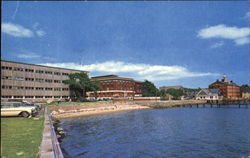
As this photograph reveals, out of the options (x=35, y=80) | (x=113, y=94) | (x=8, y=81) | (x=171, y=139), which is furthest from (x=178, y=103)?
(x=171, y=139)

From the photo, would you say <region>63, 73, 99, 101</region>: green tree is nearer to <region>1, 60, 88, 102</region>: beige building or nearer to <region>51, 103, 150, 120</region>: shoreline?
<region>1, 60, 88, 102</region>: beige building

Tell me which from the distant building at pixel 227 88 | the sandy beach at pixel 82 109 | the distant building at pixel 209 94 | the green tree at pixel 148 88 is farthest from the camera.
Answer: the distant building at pixel 227 88

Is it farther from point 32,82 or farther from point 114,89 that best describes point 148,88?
point 32,82

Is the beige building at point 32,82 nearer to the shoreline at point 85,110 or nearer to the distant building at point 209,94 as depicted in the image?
the shoreline at point 85,110

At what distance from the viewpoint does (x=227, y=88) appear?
506ft

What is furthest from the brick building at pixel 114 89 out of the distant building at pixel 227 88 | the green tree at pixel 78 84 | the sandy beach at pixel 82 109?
the distant building at pixel 227 88

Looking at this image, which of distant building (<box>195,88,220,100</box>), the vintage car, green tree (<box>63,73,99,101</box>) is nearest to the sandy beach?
green tree (<box>63,73,99,101</box>)

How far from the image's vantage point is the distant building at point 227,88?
155 meters

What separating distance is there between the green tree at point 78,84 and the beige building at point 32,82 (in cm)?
295

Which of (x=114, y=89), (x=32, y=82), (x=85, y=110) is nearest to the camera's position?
(x=85, y=110)

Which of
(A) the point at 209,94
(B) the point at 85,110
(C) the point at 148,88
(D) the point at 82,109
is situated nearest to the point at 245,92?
(A) the point at 209,94

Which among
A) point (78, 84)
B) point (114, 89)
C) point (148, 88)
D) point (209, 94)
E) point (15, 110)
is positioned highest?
point (78, 84)

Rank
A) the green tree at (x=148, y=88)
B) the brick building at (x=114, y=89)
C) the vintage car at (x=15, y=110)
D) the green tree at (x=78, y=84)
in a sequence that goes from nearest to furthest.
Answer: the vintage car at (x=15, y=110) < the green tree at (x=78, y=84) < the brick building at (x=114, y=89) < the green tree at (x=148, y=88)

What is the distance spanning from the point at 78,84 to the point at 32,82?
54.7 feet
